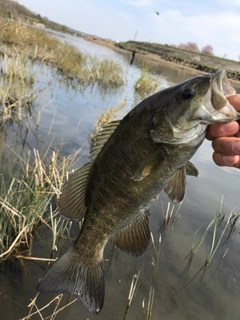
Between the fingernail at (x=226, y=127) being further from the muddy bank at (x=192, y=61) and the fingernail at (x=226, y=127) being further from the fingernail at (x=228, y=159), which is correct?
the muddy bank at (x=192, y=61)

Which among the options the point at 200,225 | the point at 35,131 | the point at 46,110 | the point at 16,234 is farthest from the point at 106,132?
the point at 46,110

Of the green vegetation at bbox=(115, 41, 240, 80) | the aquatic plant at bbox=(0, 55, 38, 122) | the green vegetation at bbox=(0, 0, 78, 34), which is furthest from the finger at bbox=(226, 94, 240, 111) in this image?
the green vegetation at bbox=(115, 41, 240, 80)

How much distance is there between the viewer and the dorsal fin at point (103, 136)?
6.64 feet

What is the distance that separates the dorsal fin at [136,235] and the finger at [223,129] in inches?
31.1

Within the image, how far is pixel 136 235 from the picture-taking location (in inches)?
89.0

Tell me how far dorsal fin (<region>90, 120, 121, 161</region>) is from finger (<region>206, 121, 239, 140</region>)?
1.95 ft

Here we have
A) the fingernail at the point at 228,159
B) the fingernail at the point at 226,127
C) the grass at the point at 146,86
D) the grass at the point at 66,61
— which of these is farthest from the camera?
the grass at the point at 66,61

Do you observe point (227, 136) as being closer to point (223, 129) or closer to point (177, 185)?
point (223, 129)

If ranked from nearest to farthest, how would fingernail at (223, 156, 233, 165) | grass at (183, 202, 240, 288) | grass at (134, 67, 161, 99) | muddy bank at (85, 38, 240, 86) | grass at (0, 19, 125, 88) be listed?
fingernail at (223, 156, 233, 165), grass at (183, 202, 240, 288), grass at (134, 67, 161, 99), grass at (0, 19, 125, 88), muddy bank at (85, 38, 240, 86)

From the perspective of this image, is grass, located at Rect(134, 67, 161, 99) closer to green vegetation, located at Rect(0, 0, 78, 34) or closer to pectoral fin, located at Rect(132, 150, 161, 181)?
green vegetation, located at Rect(0, 0, 78, 34)

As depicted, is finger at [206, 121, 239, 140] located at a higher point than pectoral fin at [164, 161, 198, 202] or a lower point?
higher

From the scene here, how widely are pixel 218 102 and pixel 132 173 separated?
660mm

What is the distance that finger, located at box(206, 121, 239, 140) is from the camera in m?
1.78

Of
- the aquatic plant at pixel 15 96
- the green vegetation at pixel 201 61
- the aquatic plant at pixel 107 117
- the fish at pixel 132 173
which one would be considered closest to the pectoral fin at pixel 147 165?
the fish at pixel 132 173
